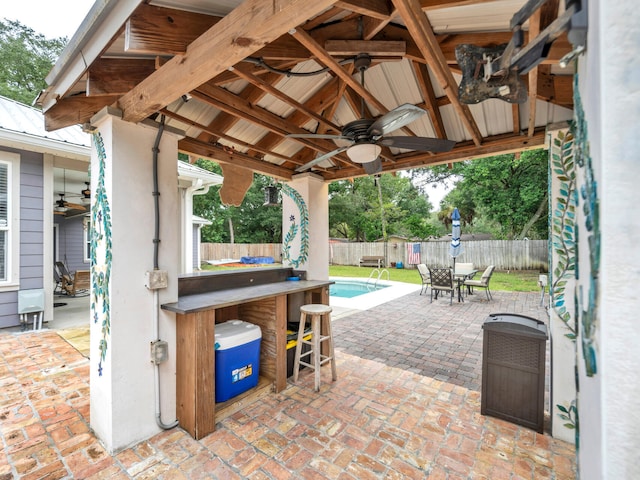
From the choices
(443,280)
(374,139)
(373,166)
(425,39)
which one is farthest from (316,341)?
(443,280)

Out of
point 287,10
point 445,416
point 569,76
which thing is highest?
point 569,76

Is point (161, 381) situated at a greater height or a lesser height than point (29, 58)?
lesser

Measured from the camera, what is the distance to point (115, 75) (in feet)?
6.36

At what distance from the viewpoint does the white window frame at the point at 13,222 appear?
4.25m

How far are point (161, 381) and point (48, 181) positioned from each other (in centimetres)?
447

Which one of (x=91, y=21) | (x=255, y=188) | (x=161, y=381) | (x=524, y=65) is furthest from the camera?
(x=255, y=188)

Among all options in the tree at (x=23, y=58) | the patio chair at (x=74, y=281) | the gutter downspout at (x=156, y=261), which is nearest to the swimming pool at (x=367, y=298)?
the gutter downspout at (x=156, y=261)

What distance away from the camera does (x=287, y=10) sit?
117 cm

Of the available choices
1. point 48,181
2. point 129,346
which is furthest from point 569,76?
point 48,181

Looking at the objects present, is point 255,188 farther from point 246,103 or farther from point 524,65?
point 524,65

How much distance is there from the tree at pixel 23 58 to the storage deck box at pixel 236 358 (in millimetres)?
15408

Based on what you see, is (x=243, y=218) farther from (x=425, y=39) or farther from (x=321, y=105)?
(x=425, y=39)

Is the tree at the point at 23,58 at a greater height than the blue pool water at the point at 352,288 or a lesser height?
greater

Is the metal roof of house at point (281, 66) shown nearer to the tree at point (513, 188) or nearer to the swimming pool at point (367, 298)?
the swimming pool at point (367, 298)
